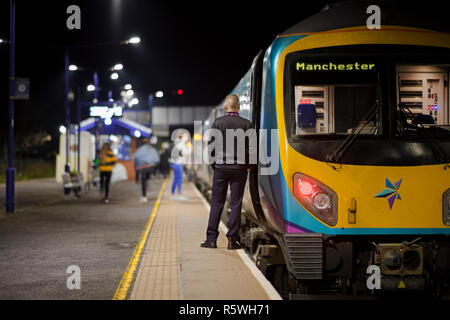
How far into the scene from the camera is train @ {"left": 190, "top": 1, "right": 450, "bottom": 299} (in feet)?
19.2

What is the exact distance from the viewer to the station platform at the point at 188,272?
19.3 feet

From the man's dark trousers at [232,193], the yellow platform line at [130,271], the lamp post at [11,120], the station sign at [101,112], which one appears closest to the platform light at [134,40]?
the station sign at [101,112]

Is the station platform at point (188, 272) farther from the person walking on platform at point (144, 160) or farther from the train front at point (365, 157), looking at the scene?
the person walking on platform at point (144, 160)

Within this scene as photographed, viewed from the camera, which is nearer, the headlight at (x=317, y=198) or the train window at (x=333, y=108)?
the headlight at (x=317, y=198)

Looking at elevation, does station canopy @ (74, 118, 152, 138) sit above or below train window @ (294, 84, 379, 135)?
above

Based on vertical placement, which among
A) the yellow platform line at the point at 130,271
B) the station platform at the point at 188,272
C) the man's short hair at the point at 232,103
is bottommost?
the yellow platform line at the point at 130,271

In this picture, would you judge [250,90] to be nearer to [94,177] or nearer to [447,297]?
[447,297]

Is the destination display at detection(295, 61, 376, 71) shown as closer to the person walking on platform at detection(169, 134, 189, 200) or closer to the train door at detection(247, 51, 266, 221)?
the train door at detection(247, 51, 266, 221)

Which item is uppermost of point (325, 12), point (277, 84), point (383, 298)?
point (325, 12)

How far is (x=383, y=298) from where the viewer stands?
6590 millimetres

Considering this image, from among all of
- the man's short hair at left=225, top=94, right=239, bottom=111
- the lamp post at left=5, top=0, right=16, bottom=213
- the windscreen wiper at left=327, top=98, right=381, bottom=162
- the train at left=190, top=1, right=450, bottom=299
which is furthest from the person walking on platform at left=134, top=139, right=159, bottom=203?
the windscreen wiper at left=327, top=98, right=381, bottom=162

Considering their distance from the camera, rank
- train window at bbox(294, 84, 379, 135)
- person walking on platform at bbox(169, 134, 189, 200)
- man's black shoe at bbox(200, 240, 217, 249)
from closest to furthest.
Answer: train window at bbox(294, 84, 379, 135)
man's black shoe at bbox(200, 240, 217, 249)
person walking on platform at bbox(169, 134, 189, 200)
